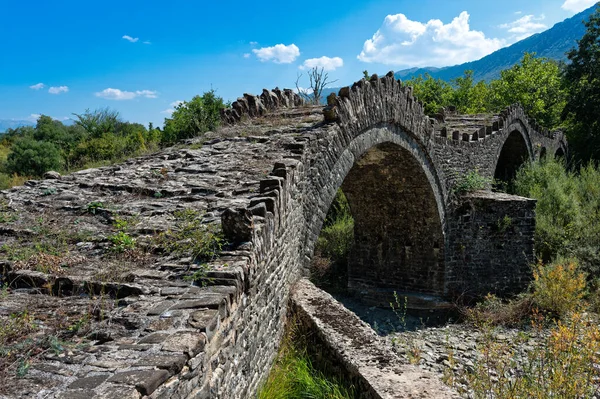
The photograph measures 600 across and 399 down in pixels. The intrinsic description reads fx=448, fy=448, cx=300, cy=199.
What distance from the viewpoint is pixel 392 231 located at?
12445 mm

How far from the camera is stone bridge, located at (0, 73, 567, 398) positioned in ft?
8.50

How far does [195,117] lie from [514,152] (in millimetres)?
16433

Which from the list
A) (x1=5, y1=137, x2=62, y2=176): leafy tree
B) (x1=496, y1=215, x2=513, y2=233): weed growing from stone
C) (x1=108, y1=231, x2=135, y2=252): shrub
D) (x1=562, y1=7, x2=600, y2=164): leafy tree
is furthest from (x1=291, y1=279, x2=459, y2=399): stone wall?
(x1=5, y1=137, x2=62, y2=176): leafy tree

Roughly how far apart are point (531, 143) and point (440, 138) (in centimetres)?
1200

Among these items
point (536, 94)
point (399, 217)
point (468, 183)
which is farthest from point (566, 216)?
point (536, 94)

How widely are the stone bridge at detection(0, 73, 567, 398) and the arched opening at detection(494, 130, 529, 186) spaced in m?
9.67

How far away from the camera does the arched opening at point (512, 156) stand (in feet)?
65.3

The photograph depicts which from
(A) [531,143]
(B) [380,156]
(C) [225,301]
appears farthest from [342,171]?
(A) [531,143]

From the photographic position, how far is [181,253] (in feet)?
12.6

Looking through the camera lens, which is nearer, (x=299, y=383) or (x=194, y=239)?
(x=194, y=239)

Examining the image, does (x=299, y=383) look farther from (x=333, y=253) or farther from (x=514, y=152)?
(x=514, y=152)

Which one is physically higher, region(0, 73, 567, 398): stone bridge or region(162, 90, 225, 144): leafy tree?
region(162, 90, 225, 144): leafy tree

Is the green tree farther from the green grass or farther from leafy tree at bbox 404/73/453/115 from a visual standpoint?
the green grass

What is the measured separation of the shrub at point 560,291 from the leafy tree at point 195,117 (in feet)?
27.0
